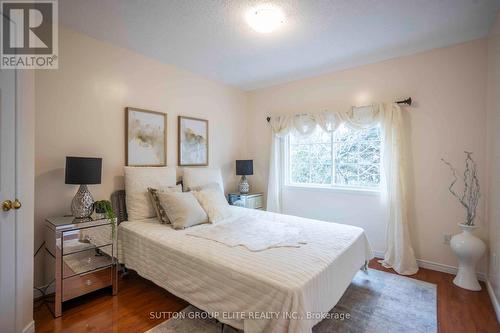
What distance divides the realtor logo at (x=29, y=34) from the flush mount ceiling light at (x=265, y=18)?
1.66 meters

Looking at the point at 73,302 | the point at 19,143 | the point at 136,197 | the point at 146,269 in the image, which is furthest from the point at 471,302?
the point at 19,143

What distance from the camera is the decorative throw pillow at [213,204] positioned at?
8.53 ft

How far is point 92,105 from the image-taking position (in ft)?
8.20

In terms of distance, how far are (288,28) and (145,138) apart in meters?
2.11

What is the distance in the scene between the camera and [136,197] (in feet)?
8.48

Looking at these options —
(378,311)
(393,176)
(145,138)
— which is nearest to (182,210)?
(145,138)

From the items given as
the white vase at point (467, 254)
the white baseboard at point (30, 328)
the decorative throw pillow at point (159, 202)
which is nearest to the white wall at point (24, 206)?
the white baseboard at point (30, 328)

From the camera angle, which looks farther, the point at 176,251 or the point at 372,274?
the point at 372,274

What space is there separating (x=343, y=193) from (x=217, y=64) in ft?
8.40

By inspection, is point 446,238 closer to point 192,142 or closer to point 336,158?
point 336,158

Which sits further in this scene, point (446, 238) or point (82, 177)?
point (446, 238)

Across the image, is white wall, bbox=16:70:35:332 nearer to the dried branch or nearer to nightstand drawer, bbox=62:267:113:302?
nightstand drawer, bbox=62:267:113:302

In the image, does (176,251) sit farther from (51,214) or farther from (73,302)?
(51,214)

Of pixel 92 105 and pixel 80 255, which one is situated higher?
pixel 92 105
